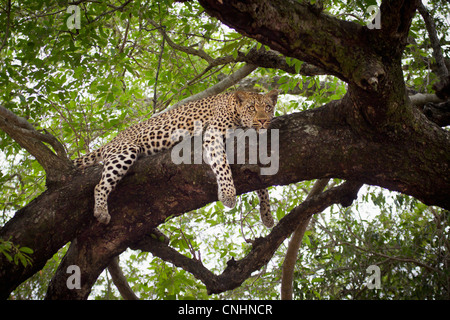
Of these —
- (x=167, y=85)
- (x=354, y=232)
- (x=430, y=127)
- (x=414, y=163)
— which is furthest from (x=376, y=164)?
(x=167, y=85)

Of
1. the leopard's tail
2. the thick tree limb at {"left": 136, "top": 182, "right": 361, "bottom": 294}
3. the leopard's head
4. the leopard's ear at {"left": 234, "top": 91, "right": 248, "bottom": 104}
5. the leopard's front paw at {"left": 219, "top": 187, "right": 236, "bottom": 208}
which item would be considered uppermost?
the leopard's ear at {"left": 234, "top": 91, "right": 248, "bottom": 104}

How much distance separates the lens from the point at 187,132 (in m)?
6.38

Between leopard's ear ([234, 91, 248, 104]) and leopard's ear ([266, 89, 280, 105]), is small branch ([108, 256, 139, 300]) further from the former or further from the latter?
leopard's ear ([266, 89, 280, 105])

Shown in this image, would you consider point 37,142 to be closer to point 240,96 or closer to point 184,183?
point 184,183

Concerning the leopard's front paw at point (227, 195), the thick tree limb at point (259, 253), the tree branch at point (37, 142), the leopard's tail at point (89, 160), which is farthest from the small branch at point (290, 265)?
the tree branch at point (37, 142)

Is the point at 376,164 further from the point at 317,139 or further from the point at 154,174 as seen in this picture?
the point at 154,174

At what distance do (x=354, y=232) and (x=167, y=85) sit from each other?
4527 millimetres

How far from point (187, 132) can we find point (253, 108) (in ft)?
3.33

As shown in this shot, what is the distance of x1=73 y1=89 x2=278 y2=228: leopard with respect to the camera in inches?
203

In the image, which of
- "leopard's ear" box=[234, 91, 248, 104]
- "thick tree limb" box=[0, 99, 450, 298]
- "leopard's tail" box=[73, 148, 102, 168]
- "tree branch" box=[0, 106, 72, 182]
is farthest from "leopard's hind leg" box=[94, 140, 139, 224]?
"leopard's ear" box=[234, 91, 248, 104]

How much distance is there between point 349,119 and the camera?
15.1 ft

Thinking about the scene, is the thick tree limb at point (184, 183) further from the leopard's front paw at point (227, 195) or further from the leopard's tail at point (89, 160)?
the leopard's tail at point (89, 160)

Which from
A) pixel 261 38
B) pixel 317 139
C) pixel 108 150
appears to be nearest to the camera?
pixel 261 38
